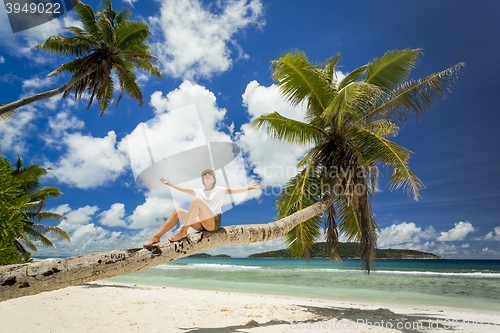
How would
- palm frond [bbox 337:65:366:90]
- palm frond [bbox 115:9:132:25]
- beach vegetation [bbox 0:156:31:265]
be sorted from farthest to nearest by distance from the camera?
palm frond [bbox 115:9:132:25]
palm frond [bbox 337:65:366:90]
beach vegetation [bbox 0:156:31:265]

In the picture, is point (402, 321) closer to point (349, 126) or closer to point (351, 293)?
point (349, 126)

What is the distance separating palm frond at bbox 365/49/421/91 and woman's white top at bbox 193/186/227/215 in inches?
243

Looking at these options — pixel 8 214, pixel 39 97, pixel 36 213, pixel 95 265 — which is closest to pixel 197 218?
pixel 95 265

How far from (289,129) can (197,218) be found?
4744 millimetres

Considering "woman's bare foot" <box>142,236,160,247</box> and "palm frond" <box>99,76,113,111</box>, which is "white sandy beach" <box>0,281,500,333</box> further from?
"palm frond" <box>99,76,113,111</box>

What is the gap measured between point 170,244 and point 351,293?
44.5 feet

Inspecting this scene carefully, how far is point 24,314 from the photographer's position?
6512mm

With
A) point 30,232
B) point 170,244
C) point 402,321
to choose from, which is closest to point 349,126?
point 402,321

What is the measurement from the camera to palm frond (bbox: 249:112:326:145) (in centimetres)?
A: 717

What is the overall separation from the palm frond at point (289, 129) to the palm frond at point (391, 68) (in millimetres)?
2357

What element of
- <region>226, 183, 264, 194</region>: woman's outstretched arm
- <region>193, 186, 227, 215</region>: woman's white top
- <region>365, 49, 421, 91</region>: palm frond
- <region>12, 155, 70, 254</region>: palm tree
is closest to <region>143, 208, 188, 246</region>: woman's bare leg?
<region>193, 186, 227, 215</region>: woman's white top

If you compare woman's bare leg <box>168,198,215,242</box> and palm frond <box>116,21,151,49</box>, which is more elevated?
palm frond <box>116,21,151,49</box>

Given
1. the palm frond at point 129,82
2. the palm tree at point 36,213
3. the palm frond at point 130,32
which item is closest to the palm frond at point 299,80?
the palm frond at point 130,32

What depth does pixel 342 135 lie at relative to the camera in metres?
6.92
